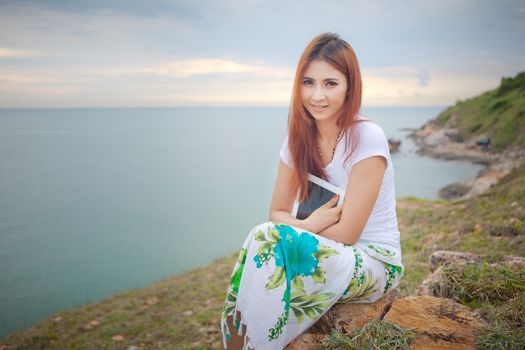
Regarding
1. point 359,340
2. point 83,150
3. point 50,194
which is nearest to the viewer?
point 359,340

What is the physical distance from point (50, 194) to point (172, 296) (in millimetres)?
29395

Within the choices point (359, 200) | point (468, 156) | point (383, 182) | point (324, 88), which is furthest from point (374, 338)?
point (468, 156)

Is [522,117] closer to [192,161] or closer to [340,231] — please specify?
[340,231]

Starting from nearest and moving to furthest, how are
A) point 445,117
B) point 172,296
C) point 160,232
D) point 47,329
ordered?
point 47,329 < point 172,296 < point 160,232 < point 445,117

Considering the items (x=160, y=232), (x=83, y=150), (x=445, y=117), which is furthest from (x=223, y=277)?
(x=83, y=150)

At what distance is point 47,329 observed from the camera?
6.44 meters

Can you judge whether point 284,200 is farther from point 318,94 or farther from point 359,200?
point 318,94

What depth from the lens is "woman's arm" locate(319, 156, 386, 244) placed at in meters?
2.72

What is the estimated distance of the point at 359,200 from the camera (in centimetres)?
275

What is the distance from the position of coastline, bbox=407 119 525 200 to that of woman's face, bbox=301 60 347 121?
10.5 meters

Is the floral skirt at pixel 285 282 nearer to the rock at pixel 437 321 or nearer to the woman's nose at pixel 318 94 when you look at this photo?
the rock at pixel 437 321

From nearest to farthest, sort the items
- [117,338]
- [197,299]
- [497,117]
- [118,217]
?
[117,338] → [197,299] → [118,217] → [497,117]

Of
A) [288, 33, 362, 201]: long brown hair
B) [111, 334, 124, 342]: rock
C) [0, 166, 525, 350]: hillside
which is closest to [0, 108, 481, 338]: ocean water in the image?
[288, 33, 362, 201]: long brown hair

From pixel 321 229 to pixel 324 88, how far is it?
1.22 meters
